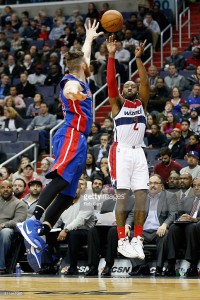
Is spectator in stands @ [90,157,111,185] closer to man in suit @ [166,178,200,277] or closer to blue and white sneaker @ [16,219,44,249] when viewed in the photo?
man in suit @ [166,178,200,277]

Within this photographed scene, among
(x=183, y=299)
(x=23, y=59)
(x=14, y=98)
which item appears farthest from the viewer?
(x=23, y=59)

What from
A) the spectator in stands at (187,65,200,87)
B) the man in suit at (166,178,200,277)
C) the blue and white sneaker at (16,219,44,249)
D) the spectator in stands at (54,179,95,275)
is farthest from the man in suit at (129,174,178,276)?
the spectator in stands at (187,65,200,87)

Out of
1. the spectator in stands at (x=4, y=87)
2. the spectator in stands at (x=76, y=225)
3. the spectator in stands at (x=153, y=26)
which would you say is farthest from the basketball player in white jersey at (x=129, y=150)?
the spectator in stands at (x=153, y=26)

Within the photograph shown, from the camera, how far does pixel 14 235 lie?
1384cm

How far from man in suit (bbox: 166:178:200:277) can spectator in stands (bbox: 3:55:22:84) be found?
35.8 feet

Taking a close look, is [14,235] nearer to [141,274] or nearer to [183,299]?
[141,274]

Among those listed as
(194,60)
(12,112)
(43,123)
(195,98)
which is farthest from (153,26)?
(195,98)

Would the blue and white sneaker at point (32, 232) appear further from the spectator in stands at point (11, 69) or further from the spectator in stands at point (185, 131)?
the spectator in stands at point (11, 69)

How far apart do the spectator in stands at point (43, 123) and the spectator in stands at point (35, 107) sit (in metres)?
0.52

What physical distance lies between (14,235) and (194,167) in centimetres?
335

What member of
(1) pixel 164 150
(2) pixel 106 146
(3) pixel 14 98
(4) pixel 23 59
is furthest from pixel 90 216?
(4) pixel 23 59

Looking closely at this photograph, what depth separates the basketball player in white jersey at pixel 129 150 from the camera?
34.6 ft

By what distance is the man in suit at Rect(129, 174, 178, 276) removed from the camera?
510 inches

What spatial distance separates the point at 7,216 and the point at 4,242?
2.08 ft
